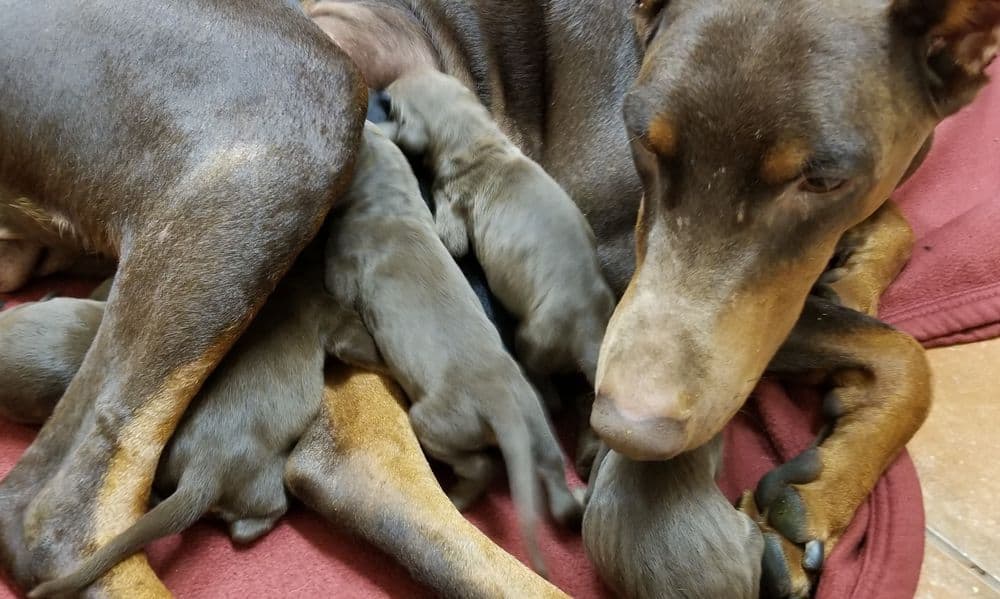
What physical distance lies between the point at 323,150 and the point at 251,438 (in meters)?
0.63

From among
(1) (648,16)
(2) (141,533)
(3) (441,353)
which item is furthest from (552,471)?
(1) (648,16)

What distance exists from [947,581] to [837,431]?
37 cm

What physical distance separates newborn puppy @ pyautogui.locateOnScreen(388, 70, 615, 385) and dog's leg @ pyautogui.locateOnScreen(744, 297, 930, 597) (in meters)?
0.48

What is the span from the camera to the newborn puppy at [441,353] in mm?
1749

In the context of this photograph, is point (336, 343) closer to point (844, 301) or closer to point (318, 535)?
point (318, 535)

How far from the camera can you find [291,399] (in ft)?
6.17

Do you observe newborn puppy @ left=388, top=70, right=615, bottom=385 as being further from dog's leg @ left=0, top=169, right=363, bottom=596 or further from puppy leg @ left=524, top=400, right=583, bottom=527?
dog's leg @ left=0, top=169, right=363, bottom=596

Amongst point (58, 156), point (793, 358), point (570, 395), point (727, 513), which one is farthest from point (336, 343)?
point (793, 358)

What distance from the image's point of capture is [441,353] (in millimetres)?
1821

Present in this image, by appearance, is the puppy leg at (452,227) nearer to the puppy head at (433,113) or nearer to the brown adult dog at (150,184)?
the puppy head at (433,113)

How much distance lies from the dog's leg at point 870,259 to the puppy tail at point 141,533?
5.30ft

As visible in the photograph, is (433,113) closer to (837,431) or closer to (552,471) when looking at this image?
(552,471)

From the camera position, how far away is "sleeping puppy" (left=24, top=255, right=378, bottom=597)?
1.74 m

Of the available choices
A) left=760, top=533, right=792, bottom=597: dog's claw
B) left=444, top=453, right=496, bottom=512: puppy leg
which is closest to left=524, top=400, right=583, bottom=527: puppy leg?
left=444, top=453, right=496, bottom=512: puppy leg
